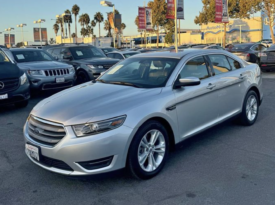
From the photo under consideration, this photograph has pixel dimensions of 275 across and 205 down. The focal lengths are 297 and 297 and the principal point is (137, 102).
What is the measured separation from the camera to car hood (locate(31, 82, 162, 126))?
10.9 feet

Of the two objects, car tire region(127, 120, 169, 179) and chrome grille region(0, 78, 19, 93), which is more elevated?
chrome grille region(0, 78, 19, 93)

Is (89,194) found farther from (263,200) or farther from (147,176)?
(263,200)

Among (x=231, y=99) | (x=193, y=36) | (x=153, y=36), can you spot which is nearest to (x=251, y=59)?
(x=231, y=99)

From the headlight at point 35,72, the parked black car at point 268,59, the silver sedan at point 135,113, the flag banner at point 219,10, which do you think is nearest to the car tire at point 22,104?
the headlight at point 35,72

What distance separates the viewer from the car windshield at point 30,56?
9.90m

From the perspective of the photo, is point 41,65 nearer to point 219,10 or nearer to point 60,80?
point 60,80

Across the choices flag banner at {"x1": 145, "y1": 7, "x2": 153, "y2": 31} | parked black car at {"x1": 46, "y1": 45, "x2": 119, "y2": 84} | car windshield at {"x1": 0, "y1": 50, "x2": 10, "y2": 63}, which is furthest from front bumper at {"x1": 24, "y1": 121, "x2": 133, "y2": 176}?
flag banner at {"x1": 145, "y1": 7, "x2": 153, "y2": 31}

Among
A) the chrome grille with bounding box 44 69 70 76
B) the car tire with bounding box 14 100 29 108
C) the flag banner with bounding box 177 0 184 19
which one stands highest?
the flag banner with bounding box 177 0 184 19

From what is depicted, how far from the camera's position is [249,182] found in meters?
3.52

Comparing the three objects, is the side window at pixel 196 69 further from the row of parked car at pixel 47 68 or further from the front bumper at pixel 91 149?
the front bumper at pixel 91 149

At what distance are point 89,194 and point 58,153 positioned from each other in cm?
59

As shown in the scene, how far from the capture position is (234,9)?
38.3 meters

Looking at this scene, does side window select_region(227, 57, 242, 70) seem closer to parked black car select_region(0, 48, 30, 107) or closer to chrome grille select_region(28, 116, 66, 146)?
chrome grille select_region(28, 116, 66, 146)

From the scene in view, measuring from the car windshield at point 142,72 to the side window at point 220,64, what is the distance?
0.88 m
